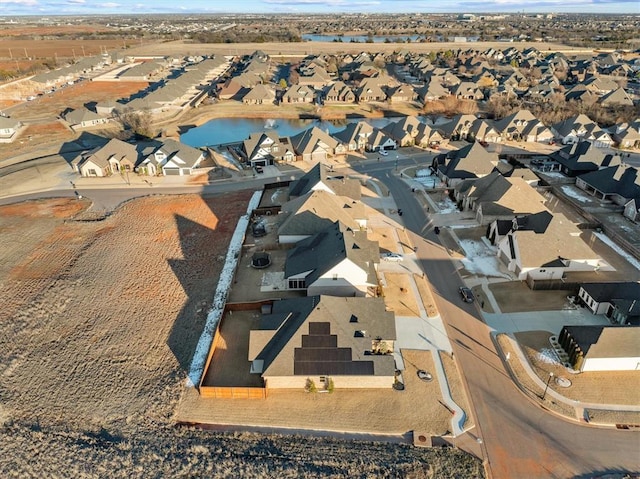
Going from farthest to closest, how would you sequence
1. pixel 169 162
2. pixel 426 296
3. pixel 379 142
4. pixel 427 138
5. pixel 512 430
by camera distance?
1. pixel 427 138
2. pixel 379 142
3. pixel 169 162
4. pixel 426 296
5. pixel 512 430

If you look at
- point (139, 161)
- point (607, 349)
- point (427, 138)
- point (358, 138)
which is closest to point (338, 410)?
point (607, 349)

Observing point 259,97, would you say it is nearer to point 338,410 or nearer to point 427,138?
point 427,138

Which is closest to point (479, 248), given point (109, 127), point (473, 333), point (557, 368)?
point (473, 333)

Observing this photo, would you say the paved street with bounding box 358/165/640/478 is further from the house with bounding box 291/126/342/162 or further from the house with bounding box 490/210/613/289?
the house with bounding box 291/126/342/162

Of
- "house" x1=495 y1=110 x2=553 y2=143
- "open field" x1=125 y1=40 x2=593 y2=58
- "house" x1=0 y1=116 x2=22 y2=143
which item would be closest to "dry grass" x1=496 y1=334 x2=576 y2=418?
"house" x1=495 y1=110 x2=553 y2=143

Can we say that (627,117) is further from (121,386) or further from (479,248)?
(121,386)

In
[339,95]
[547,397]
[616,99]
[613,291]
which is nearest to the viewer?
[547,397]
